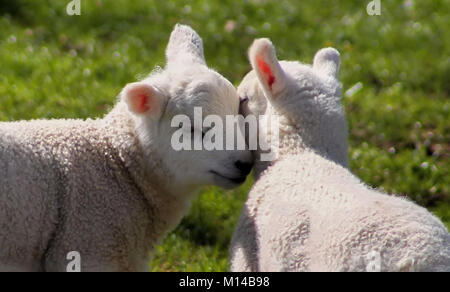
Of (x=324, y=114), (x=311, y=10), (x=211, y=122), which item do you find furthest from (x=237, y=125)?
(x=311, y=10)

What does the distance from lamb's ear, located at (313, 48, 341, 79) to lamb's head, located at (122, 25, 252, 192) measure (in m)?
0.56

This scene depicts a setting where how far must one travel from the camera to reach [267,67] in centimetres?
439

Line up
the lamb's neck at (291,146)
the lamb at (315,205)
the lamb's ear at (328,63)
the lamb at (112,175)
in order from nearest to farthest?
the lamb at (315,205) → the lamb at (112,175) → the lamb's neck at (291,146) → the lamb's ear at (328,63)

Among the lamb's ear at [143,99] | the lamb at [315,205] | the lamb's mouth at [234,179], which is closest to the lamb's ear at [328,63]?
the lamb at [315,205]

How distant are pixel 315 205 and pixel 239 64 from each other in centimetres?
449

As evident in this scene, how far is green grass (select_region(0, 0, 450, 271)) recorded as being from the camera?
20.6 feet

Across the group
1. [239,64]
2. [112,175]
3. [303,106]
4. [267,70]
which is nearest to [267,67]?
[267,70]

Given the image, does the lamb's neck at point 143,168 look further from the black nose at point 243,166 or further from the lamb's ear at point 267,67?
the lamb's ear at point 267,67

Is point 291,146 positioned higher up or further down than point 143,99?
further down

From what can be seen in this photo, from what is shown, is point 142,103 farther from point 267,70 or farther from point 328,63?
point 328,63

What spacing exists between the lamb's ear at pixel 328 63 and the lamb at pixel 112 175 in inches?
23.1

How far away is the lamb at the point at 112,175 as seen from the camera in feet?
13.7

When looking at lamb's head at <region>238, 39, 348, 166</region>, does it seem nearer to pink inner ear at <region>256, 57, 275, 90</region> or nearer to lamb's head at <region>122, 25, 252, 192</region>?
pink inner ear at <region>256, 57, 275, 90</region>

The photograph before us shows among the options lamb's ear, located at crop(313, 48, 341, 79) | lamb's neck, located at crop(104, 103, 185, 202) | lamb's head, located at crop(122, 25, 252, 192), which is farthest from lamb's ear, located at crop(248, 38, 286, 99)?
lamb's neck, located at crop(104, 103, 185, 202)
